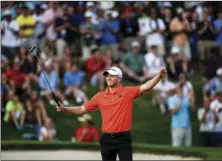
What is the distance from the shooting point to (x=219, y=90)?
61.8 ft

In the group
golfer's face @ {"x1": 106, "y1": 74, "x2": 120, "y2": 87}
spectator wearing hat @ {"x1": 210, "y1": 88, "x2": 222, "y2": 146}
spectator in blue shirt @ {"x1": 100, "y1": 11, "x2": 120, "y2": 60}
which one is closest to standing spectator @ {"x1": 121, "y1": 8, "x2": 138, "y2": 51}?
spectator in blue shirt @ {"x1": 100, "y1": 11, "x2": 120, "y2": 60}

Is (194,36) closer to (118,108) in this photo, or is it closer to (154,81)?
(118,108)

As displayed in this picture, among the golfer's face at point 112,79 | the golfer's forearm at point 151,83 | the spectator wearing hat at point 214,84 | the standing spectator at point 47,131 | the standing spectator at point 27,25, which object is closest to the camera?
the golfer's forearm at point 151,83

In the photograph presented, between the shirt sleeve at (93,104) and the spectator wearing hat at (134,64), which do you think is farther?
the spectator wearing hat at (134,64)

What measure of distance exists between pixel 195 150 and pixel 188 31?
712cm

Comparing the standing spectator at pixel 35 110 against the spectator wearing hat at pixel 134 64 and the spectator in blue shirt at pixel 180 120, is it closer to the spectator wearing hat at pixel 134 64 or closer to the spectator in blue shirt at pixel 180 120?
the spectator wearing hat at pixel 134 64

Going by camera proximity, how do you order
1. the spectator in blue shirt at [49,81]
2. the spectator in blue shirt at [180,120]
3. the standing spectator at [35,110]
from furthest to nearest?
the spectator in blue shirt at [49,81], the standing spectator at [35,110], the spectator in blue shirt at [180,120]

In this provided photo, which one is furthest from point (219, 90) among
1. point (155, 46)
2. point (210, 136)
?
point (155, 46)

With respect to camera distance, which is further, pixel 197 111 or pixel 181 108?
pixel 197 111

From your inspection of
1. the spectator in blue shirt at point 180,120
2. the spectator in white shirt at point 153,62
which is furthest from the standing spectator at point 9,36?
the spectator in blue shirt at point 180,120

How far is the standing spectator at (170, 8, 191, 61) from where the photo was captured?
21922mm

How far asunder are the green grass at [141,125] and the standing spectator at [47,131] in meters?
0.43

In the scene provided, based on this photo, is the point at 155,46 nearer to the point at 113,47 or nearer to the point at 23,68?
the point at 113,47

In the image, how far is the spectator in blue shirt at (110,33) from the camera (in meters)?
22.0
